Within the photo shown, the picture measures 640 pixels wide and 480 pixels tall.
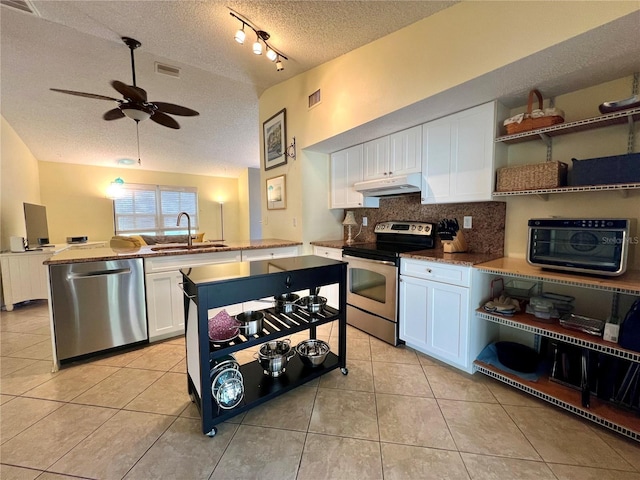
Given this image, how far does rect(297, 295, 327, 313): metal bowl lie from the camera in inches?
74.7

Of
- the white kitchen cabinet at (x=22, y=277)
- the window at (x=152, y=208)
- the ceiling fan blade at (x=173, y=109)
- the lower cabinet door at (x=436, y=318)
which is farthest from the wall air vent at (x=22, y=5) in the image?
the window at (x=152, y=208)

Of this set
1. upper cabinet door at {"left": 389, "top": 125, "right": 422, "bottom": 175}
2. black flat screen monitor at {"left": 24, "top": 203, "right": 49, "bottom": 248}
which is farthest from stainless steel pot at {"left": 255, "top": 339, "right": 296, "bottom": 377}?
black flat screen monitor at {"left": 24, "top": 203, "right": 49, "bottom": 248}

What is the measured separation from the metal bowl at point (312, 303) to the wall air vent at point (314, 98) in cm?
218

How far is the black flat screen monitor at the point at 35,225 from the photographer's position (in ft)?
12.9

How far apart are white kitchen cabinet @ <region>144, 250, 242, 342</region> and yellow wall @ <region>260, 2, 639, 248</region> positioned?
4.66 feet

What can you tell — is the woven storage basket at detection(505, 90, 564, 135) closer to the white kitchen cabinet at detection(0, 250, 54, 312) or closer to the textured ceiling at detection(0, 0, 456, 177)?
the textured ceiling at detection(0, 0, 456, 177)

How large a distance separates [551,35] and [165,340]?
363cm

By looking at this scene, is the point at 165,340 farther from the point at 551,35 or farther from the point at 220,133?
the point at 220,133

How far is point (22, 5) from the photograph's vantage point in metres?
2.17

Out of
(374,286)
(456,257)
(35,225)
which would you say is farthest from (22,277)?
(456,257)

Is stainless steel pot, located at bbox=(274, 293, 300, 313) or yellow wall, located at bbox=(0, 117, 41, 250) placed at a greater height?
yellow wall, located at bbox=(0, 117, 41, 250)

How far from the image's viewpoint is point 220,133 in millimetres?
5340

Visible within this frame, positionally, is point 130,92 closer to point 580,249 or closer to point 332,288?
point 332,288

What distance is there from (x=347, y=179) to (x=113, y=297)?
2.64 meters
